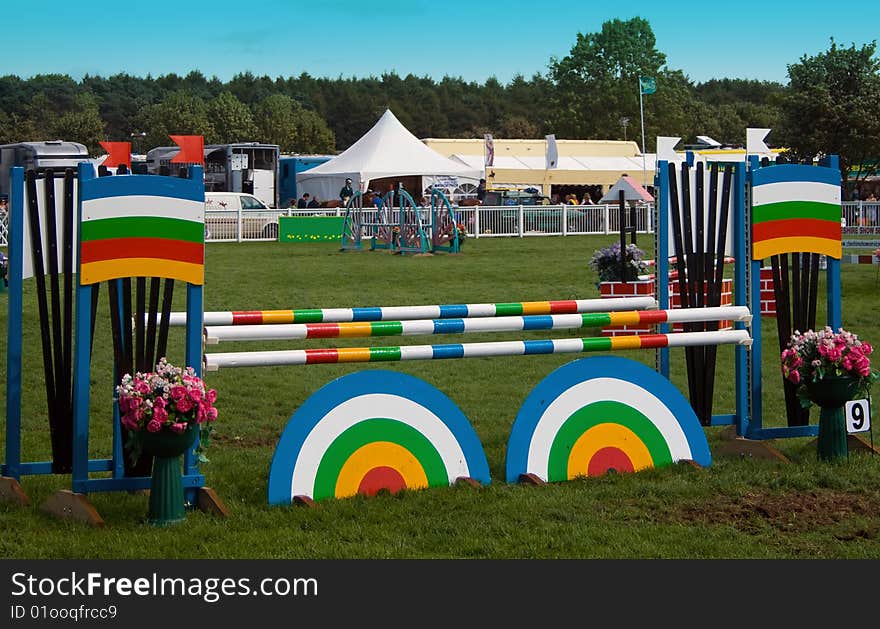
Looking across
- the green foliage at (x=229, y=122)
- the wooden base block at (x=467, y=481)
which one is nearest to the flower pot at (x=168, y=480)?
the wooden base block at (x=467, y=481)

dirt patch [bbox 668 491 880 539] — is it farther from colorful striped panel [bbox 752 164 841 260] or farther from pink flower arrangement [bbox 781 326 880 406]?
colorful striped panel [bbox 752 164 841 260]

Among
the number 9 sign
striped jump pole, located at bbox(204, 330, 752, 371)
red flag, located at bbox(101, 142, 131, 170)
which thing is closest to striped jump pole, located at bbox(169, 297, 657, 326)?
striped jump pole, located at bbox(204, 330, 752, 371)

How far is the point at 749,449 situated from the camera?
22.6 ft

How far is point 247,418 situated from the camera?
27.7 ft

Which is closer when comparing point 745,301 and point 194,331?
point 194,331

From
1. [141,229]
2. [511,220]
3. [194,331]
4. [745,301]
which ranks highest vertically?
[511,220]

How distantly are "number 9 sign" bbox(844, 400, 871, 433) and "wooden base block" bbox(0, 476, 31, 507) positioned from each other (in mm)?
4429

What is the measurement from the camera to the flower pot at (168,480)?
17.5ft

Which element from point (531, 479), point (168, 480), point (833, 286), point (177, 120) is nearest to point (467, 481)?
point (531, 479)

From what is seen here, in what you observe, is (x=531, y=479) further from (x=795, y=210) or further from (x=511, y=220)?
(x=511, y=220)

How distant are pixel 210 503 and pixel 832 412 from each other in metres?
3.48

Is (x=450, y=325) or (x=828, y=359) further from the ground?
(x=450, y=325)

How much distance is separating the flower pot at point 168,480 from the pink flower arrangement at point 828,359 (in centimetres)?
334

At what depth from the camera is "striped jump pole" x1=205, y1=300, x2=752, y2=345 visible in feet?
19.2
